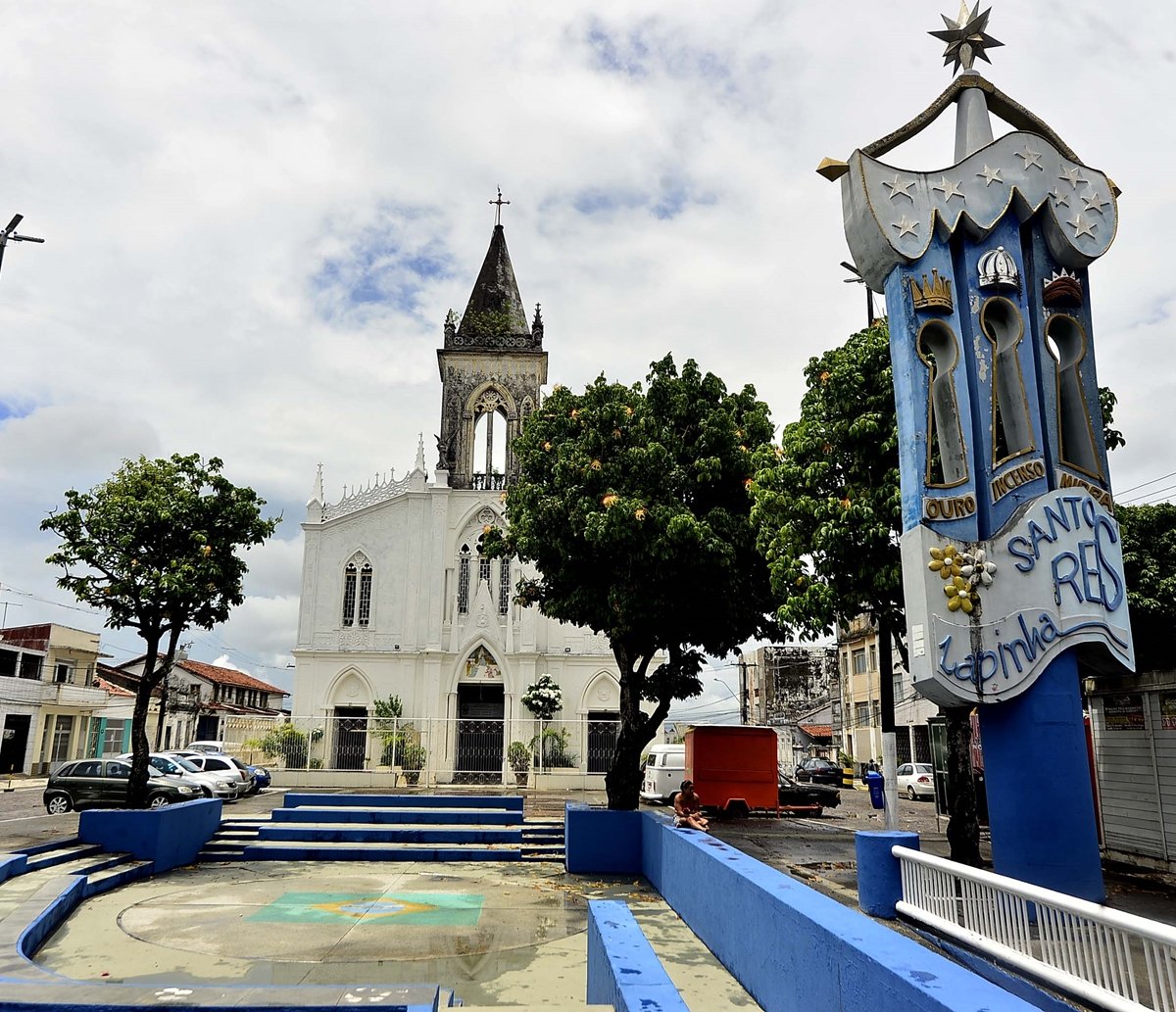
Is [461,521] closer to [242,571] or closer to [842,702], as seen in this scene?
[242,571]

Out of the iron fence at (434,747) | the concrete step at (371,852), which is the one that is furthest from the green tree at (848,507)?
the iron fence at (434,747)

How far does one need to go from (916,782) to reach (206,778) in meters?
21.6

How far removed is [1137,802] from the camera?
43.0 feet

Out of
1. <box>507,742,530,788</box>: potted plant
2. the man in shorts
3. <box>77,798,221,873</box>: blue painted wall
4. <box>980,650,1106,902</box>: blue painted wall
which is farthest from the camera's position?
<box>507,742,530,788</box>: potted plant

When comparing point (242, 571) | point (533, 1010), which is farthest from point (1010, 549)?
point (242, 571)

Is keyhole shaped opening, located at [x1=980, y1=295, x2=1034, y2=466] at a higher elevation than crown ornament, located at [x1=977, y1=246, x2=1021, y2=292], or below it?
below

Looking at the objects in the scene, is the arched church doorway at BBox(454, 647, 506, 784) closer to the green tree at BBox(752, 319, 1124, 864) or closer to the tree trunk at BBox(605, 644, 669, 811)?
the tree trunk at BBox(605, 644, 669, 811)

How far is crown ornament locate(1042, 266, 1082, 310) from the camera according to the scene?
9.47 meters

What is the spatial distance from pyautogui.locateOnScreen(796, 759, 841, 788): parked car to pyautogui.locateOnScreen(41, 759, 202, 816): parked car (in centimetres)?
1861

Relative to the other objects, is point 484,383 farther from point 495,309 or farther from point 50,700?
point 50,700

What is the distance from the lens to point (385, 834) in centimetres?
1584

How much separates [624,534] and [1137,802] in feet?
27.2

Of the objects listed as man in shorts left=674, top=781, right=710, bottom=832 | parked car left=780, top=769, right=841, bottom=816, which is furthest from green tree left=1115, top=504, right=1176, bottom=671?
parked car left=780, top=769, right=841, bottom=816

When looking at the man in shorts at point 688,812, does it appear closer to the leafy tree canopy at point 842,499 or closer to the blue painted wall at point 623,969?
the leafy tree canopy at point 842,499
